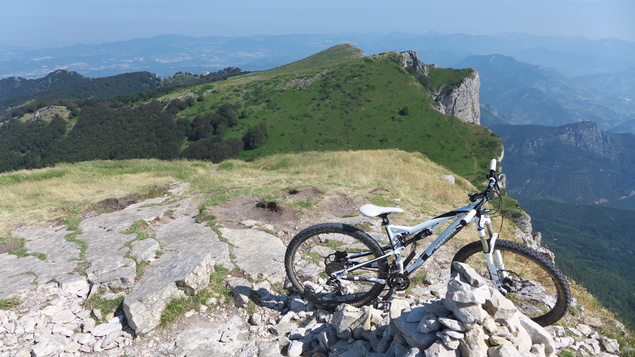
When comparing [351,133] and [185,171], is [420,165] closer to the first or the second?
[185,171]

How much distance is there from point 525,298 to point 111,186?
65.4 feet

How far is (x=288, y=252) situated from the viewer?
610cm

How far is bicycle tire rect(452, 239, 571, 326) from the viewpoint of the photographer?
4.94 metres

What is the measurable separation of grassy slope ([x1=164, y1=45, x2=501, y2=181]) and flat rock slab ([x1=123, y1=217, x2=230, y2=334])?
297 ft

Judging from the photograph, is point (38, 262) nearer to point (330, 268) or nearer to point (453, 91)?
point (330, 268)

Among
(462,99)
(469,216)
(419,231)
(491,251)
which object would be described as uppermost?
(469,216)

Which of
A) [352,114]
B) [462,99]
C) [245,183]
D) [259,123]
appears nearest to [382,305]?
[245,183]

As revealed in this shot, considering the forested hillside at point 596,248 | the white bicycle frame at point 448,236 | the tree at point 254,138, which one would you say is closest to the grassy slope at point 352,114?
the tree at point 254,138

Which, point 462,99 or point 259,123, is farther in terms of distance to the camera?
point 462,99

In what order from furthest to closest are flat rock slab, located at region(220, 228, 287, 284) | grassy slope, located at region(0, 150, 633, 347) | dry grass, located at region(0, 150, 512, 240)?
dry grass, located at region(0, 150, 512, 240) → grassy slope, located at region(0, 150, 633, 347) → flat rock slab, located at region(220, 228, 287, 284)

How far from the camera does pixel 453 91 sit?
A: 147125mm

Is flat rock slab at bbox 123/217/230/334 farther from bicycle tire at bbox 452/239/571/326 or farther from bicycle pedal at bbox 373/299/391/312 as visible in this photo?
bicycle tire at bbox 452/239/571/326

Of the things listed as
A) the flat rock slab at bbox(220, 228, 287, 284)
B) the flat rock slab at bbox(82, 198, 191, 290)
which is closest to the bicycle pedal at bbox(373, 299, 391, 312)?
the flat rock slab at bbox(220, 228, 287, 284)

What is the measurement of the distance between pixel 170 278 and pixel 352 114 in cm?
11621
